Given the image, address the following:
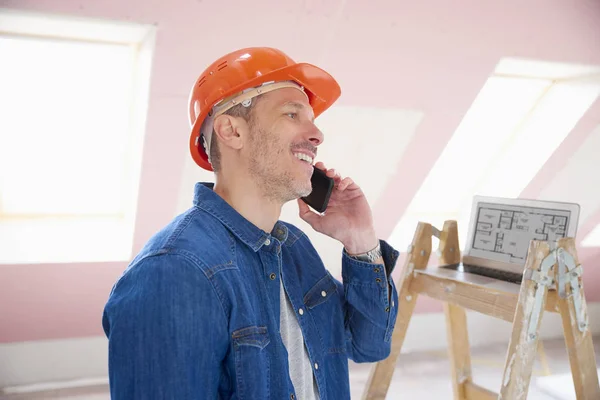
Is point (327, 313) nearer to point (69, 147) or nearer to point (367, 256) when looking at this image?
point (367, 256)

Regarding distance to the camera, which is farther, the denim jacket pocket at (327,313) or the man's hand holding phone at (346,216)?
the man's hand holding phone at (346,216)

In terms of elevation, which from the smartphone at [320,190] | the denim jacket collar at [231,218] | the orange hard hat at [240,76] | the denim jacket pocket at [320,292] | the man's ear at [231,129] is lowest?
the denim jacket pocket at [320,292]

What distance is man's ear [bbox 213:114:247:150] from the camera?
130 centimetres

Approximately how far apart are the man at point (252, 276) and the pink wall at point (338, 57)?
2.54ft

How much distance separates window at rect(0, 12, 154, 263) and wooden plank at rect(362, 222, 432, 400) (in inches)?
48.9

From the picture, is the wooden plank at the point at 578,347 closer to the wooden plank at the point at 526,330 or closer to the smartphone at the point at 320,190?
the wooden plank at the point at 526,330

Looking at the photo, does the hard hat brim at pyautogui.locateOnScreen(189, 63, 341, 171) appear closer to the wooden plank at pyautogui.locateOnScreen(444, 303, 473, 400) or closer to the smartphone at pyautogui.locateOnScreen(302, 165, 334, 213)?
the smartphone at pyautogui.locateOnScreen(302, 165, 334, 213)

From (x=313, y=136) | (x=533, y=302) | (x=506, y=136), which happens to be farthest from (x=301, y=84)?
(x=506, y=136)

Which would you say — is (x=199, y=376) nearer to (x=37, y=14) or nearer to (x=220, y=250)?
(x=220, y=250)

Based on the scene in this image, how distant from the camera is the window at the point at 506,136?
3029 millimetres

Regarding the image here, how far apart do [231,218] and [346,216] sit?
1.34 feet

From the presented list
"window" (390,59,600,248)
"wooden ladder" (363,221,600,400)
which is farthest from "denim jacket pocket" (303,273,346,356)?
"window" (390,59,600,248)

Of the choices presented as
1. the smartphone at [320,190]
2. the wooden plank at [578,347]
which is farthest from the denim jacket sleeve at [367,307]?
the wooden plank at [578,347]

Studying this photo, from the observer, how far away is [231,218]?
1.24m
